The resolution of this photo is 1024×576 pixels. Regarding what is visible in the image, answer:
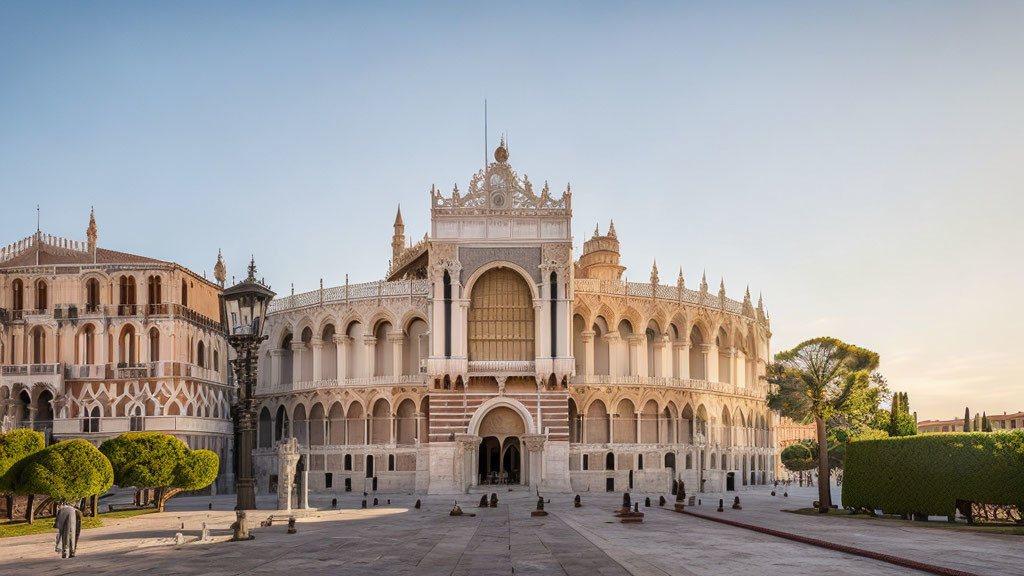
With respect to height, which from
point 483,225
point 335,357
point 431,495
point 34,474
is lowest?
point 431,495

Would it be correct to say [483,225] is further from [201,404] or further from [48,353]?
[48,353]

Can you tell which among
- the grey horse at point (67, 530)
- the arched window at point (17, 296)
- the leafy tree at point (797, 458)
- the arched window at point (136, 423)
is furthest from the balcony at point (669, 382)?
the grey horse at point (67, 530)

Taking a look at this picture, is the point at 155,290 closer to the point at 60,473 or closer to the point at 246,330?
the point at 60,473

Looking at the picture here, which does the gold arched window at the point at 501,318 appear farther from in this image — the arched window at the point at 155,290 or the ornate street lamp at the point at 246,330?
the ornate street lamp at the point at 246,330

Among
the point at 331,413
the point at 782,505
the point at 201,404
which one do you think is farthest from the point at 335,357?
the point at 782,505

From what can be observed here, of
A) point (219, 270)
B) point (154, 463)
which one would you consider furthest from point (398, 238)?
point (154, 463)

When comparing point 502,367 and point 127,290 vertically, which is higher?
point 127,290

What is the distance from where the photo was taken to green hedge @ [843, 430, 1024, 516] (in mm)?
36719

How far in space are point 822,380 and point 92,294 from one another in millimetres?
49552

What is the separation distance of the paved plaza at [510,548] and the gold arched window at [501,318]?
2196 centimetres

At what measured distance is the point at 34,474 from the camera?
38156 millimetres

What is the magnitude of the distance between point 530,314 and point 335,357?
1663cm

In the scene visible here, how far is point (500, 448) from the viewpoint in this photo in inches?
2677

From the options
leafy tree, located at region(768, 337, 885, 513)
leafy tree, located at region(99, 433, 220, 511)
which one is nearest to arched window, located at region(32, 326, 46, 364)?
leafy tree, located at region(99, 433, 220, 511)
